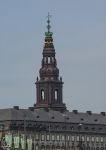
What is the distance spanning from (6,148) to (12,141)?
656cm

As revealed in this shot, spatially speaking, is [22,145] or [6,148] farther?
[22,145]

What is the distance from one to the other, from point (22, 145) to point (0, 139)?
780 cm

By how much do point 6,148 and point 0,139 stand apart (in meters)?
6.16

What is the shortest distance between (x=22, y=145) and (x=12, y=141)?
6.81 metres

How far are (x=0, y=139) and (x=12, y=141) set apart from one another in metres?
1.77

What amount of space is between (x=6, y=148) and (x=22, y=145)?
13.3 m

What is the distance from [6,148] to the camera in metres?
174

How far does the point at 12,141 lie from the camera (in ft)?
591

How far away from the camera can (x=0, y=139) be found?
180 metres
